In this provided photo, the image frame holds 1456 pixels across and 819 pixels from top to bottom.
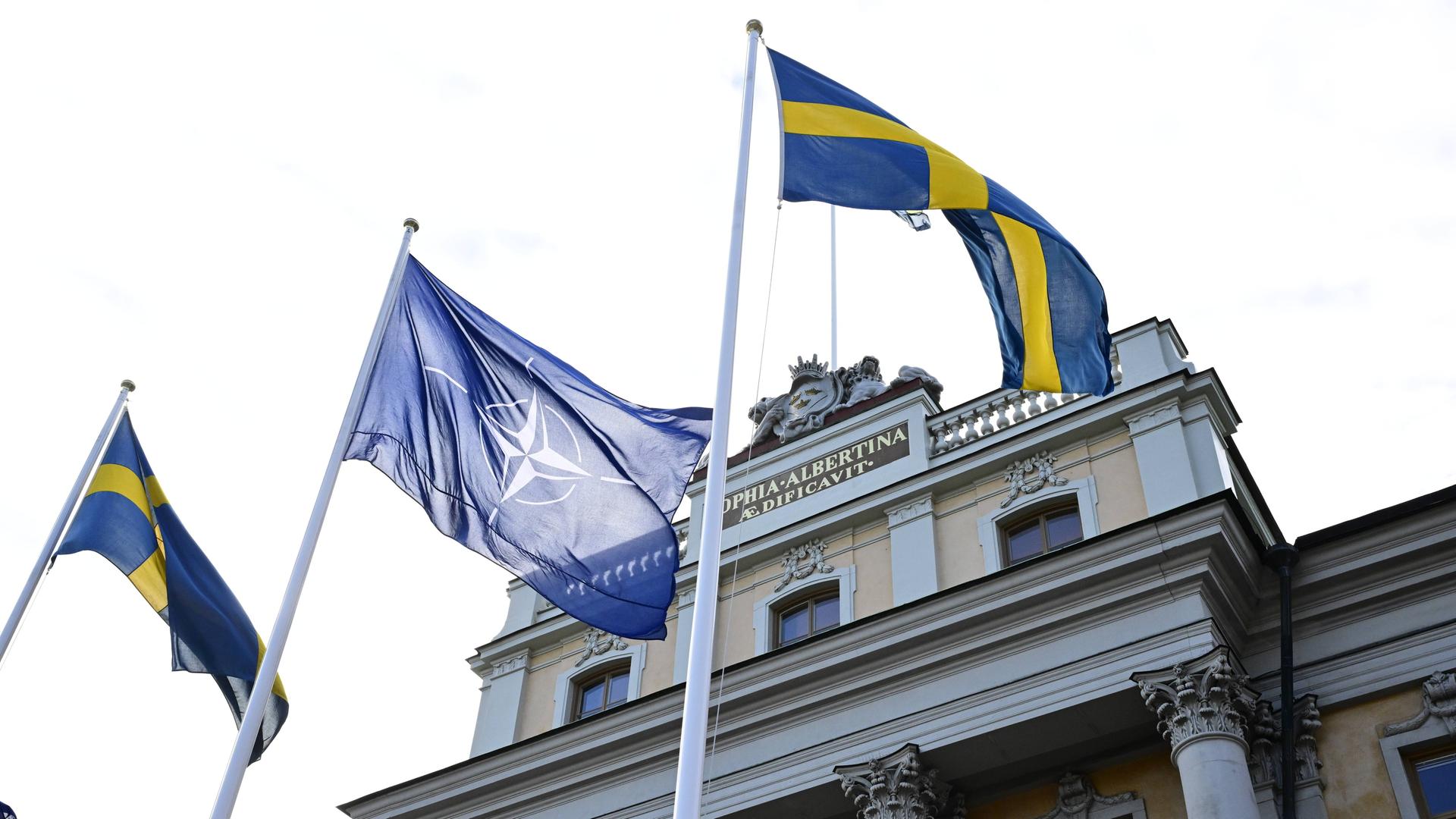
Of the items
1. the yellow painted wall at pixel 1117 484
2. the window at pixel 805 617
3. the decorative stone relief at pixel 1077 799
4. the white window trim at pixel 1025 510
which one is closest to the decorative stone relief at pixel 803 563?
the window at pixel 805 617

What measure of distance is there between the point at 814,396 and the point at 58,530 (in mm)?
12759

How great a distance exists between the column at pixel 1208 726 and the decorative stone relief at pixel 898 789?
3104 mm

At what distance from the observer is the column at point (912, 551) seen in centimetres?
2111

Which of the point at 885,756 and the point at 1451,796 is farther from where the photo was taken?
the point at 885,756

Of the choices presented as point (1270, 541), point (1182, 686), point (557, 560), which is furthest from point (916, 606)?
point (557, 560)

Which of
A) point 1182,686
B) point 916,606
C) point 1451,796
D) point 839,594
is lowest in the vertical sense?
point 1451,796

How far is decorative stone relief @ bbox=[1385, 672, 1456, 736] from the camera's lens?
1670cm

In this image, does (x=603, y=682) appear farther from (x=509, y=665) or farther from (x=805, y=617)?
(x=805, y=617)

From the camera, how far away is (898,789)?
60.7 ft

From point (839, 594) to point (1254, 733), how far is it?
687 centimetres

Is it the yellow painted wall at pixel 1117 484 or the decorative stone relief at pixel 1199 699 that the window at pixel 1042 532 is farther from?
the decorative stone relief at pixel 1199 699

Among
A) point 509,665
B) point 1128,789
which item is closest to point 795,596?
point 509,665

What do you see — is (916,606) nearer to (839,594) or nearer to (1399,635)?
(839,594)

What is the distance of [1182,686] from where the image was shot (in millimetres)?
17062
